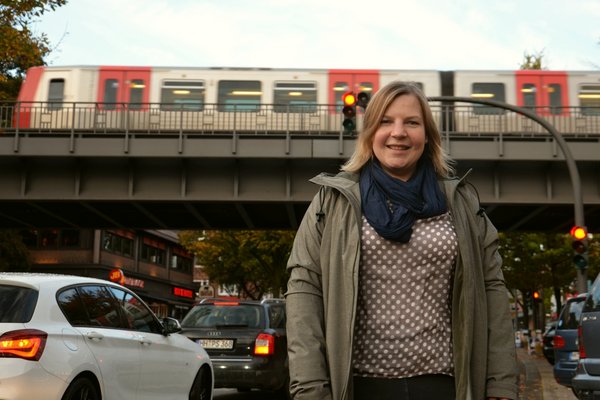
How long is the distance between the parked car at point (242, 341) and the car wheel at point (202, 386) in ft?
5.29

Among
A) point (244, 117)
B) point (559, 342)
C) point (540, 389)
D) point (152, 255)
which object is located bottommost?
point (540, 389)

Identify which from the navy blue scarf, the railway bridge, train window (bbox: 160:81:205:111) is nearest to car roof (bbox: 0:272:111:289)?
the navy blue scarf

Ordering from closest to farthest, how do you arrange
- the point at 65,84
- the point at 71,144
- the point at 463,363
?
the point at 463,363 < the point at 71,144 < the point at 65,84

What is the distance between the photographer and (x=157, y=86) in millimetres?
25766

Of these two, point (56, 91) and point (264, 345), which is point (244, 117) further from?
point (264, 345)

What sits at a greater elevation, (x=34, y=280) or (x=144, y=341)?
(x=34, y=280)

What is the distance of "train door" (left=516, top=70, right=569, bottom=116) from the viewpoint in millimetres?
25234

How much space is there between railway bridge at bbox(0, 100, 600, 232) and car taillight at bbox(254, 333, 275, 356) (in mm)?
11751

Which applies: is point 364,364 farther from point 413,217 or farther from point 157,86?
point 157,86

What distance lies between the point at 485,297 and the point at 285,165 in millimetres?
20645

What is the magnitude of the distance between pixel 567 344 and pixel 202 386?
635cm

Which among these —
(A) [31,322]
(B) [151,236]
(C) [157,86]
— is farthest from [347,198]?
(B) [151,236]

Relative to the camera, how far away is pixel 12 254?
36.5 metres

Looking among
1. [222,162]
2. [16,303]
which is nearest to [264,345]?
[16,303]
